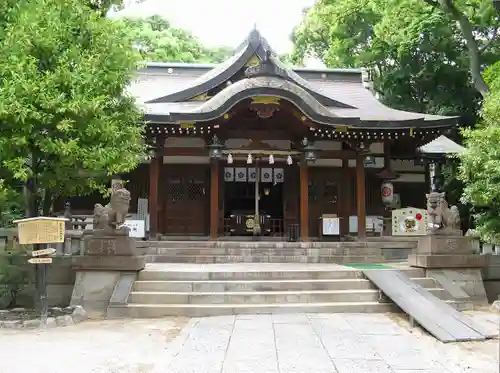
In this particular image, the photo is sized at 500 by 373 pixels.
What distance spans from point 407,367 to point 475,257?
5288 mm

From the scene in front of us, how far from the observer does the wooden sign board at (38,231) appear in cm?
749

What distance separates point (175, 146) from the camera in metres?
13.7

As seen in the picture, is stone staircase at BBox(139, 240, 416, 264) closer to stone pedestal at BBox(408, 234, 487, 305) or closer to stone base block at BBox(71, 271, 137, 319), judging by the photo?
→ stone pedestal at BBox(408, 234, 487, 305)

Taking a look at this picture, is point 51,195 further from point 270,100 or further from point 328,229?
point 328,229

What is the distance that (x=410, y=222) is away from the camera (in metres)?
13.8

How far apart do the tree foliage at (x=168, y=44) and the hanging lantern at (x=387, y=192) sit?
1682 centimetres

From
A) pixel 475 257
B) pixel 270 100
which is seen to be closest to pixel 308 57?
pixel 270 100

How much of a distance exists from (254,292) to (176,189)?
6.61 metres

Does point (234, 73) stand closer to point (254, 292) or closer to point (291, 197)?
point (291, 197)

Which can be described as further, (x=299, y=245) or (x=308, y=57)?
(x=308, y=57)

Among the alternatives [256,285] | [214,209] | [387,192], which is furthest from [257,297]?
[387,192]

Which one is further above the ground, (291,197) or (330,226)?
(291,197)

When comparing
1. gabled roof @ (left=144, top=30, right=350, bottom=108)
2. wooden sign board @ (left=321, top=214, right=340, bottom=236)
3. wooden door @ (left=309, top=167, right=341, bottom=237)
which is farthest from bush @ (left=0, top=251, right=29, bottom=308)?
wooden door @ (left=309, top=167, right=341, bottom=237)

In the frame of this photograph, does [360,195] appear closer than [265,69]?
Yes
